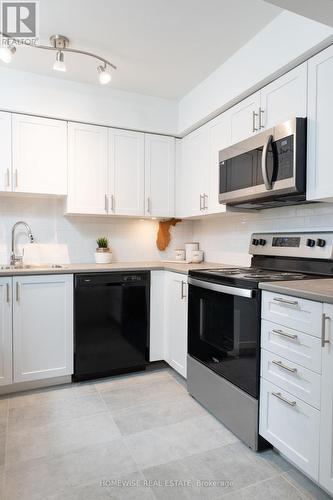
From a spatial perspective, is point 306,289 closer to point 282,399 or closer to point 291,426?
point 282,399

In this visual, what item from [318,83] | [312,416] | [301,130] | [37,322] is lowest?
[312,416]

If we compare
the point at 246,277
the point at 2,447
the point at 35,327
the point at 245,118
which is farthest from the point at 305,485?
the point at 245,118

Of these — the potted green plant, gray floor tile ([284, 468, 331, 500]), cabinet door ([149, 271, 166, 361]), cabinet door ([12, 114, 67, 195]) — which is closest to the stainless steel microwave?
cabinet door ([149, 271, 166, 361])

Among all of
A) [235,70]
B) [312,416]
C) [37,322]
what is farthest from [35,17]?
[312,416]

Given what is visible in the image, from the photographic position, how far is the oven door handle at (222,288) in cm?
171

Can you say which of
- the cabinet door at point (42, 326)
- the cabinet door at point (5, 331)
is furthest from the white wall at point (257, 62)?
the cabinet door at point (5, 331)

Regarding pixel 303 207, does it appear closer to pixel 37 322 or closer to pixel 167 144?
pixel 167 144

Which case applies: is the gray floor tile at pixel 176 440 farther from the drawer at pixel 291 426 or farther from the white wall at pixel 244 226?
the white wall at pixel 244 226

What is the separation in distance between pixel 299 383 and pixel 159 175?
2.19 metres

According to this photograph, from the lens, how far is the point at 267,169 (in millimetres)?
1919

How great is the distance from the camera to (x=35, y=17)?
6.16 feet

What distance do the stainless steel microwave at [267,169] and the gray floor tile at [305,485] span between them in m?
1.43

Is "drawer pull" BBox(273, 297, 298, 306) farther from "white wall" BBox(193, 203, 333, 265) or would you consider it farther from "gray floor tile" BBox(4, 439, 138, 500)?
"gray floor tile" BBox(4, 439, 138, 500)

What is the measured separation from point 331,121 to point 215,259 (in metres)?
1.68
